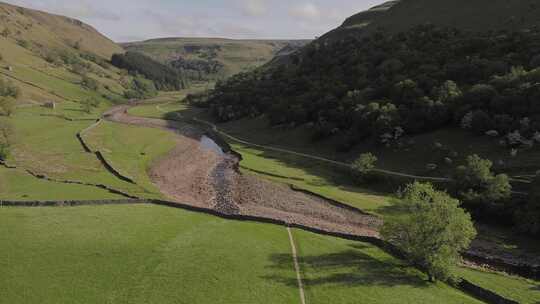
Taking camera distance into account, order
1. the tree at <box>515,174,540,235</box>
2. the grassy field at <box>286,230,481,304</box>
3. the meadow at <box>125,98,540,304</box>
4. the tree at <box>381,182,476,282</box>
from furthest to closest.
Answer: the tree at <box>515,174,540,235</box>, the meadow at <box>125,98,540,304</box>, the tree at <box>381,182,476,282</box>, the grassy field at <box>286,230,481,304</box>

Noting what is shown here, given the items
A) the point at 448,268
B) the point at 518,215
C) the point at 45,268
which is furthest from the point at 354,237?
the point at 45,268

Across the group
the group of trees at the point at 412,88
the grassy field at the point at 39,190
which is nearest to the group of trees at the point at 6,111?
the grassy field at the point at 39,190

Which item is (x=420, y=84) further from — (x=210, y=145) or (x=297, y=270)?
(x=297, y=270)

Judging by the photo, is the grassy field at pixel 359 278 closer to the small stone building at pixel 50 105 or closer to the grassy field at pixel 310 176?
the grassy field at pixel 310 176

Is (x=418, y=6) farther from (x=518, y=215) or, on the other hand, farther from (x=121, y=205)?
(x=121, y=205)

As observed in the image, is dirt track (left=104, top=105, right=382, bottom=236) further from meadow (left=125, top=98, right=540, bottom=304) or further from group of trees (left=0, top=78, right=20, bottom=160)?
group of trees (left=0, top=78, right=20, bottom=160)

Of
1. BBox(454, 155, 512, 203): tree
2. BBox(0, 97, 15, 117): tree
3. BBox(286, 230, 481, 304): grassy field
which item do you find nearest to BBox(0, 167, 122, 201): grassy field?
BBox(286, 230, 481, 304): grassy field
